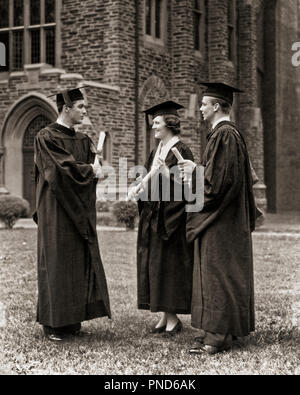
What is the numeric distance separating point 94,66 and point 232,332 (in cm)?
1328

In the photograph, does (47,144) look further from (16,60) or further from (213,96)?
(16,60)

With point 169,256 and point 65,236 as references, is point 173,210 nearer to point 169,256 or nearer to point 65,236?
point 169,256

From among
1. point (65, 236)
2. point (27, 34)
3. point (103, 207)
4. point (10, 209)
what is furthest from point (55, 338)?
point (27, 34)

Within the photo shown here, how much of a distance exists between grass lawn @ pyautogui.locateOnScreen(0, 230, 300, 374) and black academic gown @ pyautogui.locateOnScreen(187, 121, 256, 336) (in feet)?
1.09

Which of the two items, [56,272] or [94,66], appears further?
[94,66]

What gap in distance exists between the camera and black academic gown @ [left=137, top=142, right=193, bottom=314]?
6.18m

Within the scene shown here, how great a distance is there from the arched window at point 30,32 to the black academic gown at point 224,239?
13366mm

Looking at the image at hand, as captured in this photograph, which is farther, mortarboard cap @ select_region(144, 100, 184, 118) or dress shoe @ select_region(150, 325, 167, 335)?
dress shoe @ select_region(150, 325, 167, 335)

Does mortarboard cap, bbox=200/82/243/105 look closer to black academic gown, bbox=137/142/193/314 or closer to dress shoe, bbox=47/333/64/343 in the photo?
black academic gown, bbox=137/142/193/314

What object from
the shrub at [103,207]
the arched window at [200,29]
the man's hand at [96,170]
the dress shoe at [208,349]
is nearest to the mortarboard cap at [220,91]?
the man's hand at [96,170]

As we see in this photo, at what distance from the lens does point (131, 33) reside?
58.7 ft

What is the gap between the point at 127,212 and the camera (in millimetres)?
15883

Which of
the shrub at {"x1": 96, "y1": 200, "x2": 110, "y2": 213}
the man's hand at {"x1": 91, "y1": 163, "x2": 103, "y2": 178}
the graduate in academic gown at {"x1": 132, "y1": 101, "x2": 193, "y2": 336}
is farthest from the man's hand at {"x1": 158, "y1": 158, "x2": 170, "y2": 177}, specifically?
the shrub at {"x1": 96, "y1": 200, "x2": 110, "y2": 213}
